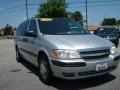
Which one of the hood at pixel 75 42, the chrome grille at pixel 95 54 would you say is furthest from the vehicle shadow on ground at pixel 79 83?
the hood at pixel 75 42

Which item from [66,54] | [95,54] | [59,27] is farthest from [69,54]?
[59,27]

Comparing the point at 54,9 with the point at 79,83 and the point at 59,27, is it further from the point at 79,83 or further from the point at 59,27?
the point at 79,83

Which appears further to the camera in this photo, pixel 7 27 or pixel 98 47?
pixel 7 27

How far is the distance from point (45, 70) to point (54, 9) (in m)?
26.7

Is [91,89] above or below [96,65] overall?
below

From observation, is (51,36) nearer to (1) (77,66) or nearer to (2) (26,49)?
(1) (77,66)

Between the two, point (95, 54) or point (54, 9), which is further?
point (54, 9)

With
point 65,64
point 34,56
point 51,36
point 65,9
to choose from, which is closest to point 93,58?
point 65,64

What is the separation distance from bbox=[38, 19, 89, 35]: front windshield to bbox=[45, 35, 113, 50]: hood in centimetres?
49

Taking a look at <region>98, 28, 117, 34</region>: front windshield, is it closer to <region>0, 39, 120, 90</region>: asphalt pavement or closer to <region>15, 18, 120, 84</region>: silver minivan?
<region>0, 39, 120, 90</region>: asphalt pavement

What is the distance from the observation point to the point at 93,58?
5.51 m

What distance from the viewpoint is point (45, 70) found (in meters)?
6.05

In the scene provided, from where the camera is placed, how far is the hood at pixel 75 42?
5.51 metres

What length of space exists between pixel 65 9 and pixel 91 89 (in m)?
27.7
